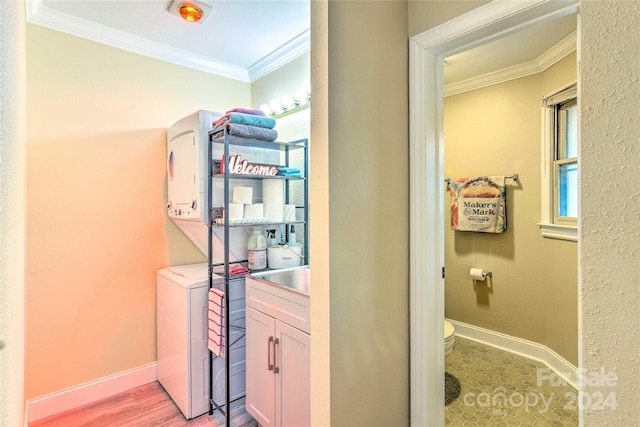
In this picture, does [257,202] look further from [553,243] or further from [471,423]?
[553,243]

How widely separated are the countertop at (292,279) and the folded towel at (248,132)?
77 cm

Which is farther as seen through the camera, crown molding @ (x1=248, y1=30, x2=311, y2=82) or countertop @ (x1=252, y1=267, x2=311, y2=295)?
crown molding @ (x1=248, y1=30, x2=311, y2=82)

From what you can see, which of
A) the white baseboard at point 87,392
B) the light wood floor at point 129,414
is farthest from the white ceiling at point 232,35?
the light wood floor at point 129,414

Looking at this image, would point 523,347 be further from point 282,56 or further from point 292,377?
point 282,56

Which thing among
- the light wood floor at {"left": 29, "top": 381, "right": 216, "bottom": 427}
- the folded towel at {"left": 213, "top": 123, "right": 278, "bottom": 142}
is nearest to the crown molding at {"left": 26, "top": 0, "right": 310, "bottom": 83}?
the folded towel at {"left": 213, "top": 123, "right": 278, "bottom": 142}

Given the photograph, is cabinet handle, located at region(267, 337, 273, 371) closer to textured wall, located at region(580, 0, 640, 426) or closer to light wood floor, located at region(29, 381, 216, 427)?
light wood floor, located at region(29, 381, 216, 427)

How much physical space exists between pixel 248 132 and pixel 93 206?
1.15 meters

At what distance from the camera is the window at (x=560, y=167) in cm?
220

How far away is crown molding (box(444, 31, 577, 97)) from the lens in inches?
81.4

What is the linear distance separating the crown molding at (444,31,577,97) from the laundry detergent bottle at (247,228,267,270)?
2155 millimetres

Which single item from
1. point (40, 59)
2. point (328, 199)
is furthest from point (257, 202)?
point (40, 59)

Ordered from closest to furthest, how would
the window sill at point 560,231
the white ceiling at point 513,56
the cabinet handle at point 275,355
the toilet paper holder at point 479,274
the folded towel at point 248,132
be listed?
the cabinet handle at point 275,355, the folded towel at point 248,132, the white ceiling at point 513,56, the window sill at point 560,231, the toilet paper holder at point 479,274

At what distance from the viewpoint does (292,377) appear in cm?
147

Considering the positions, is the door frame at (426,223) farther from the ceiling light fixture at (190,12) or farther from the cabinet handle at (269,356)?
the ceiling light fixture at (190,12)
